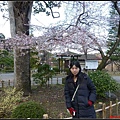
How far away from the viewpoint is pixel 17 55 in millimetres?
7906

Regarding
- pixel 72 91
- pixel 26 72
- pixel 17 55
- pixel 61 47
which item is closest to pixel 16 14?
pixel 17 55

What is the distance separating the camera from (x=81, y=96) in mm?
3002

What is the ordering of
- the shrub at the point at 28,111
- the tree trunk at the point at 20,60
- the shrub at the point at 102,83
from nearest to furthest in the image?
the shrub at the point at 28,111 → the shrub at the point at 102,83 → the tree trunk at the point at 20,60

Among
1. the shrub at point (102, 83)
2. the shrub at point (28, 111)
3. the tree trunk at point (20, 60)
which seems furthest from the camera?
the tree trunk at point (20, 60)

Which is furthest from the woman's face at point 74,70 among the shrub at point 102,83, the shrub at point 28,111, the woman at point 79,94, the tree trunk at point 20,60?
the tree trunk at point 20,60

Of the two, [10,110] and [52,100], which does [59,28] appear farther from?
[52,100]

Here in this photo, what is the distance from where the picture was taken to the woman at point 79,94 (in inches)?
118

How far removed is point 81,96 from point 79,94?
44 mm

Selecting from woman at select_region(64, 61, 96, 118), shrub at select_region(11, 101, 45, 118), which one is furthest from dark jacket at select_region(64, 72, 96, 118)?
shrub at select_region(11, 101, 45, 118)

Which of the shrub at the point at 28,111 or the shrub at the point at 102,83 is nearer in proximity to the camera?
the shrub at the point at 28,111

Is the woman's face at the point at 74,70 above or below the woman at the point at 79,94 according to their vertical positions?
above

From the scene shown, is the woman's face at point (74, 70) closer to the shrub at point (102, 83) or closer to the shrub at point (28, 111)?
the shrub at point (28, 111)

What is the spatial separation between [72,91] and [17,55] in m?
5.25

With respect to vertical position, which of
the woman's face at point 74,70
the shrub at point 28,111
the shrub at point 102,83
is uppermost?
the woman's face at point 74,70
